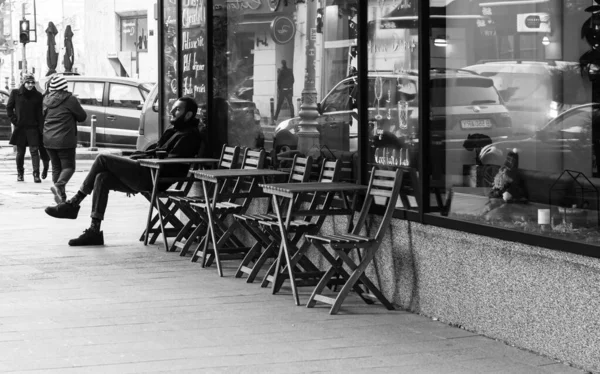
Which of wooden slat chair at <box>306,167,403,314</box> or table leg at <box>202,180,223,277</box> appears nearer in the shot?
wooden slat chair at <box>306,167,403,314</box>

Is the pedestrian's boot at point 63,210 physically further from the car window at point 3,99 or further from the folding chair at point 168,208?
the car window at point 3,99

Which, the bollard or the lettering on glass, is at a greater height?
the lettering on glass

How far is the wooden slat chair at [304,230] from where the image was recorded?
7.73 meters

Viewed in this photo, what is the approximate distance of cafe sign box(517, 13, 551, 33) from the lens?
670 centimetres

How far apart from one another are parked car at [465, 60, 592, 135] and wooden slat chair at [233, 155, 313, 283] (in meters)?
1.88

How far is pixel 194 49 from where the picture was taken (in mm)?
11336

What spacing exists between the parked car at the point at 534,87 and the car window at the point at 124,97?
1860 centimetres

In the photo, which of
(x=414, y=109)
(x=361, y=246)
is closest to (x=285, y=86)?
(x=414, y=109)

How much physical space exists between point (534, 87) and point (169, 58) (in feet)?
20.0

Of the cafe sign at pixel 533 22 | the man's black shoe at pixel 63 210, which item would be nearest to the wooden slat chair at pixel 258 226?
the cafe sign at pixel 533 22

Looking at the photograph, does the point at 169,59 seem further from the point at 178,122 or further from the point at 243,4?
the point at 243,4

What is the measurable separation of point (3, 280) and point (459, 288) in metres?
3.70

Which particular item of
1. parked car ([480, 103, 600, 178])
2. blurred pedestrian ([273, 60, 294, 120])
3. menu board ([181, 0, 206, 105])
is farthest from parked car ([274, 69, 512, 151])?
menu board ([181, 0, 206, 105])

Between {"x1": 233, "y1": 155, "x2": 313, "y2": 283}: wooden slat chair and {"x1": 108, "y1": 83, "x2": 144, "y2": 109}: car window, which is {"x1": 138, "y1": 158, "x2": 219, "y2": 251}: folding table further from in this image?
{"x1": 108, "y1": 83, "x2": 144, "y2": 109}: car window
